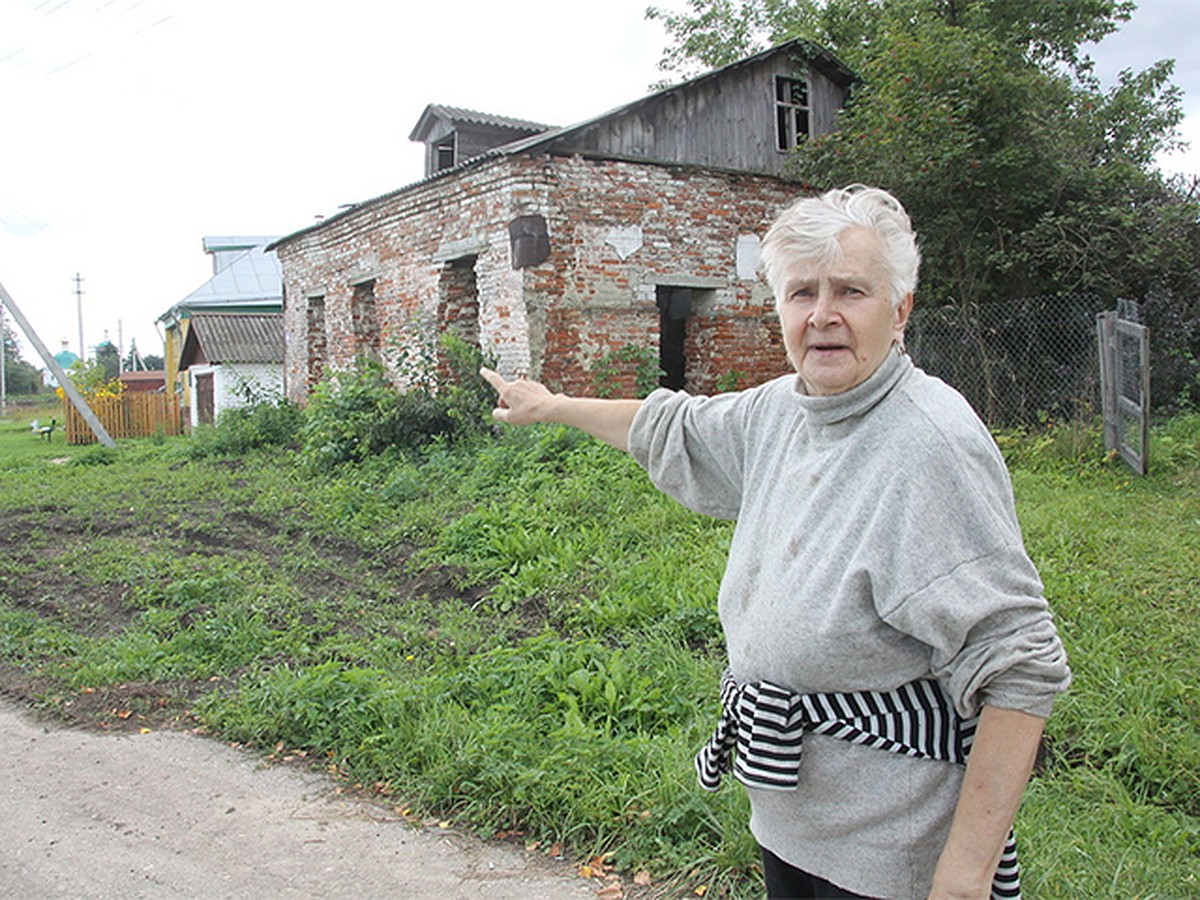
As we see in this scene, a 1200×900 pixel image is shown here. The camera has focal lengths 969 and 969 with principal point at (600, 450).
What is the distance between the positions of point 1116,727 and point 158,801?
152 inches

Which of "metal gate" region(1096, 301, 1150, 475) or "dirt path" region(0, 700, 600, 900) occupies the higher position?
"metal gate" region(1096, 301, 1150, 475)

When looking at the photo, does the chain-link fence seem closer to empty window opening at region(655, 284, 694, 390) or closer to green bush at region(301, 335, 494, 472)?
empty window opening at region(655, 284, 694, 390)

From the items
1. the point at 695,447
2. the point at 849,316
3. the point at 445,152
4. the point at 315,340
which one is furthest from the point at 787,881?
the point at 315,340

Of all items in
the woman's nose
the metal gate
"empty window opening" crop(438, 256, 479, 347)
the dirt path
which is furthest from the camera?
"empty window opening" crop(438, 256, 479, 347)

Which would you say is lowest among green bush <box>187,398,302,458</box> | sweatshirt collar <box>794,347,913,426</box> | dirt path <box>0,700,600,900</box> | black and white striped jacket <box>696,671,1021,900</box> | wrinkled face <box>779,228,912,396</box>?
dirt path <box>0,700,600,900</box>

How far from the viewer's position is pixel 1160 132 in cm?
1633

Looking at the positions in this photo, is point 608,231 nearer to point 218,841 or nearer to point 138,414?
point 218,841

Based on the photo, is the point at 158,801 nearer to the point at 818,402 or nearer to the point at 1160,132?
the point at 818,402

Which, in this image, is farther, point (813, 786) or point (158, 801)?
point (158, 801)

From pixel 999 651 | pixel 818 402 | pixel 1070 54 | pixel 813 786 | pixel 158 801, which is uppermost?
pixel 1070 54

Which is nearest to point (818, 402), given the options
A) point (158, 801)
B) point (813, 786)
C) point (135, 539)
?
point (813, 786)

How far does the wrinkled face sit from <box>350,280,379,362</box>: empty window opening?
580 inches

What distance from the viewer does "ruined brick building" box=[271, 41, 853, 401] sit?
38.0 feet

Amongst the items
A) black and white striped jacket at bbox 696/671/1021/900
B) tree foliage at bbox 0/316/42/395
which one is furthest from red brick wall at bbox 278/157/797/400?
tree foliage at bbox 0/316/42/395
